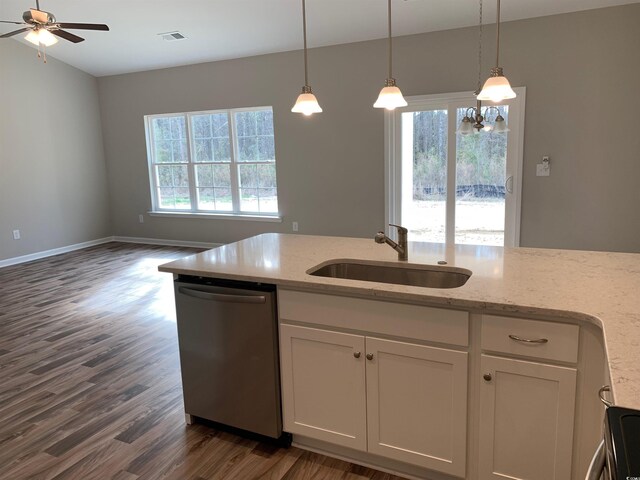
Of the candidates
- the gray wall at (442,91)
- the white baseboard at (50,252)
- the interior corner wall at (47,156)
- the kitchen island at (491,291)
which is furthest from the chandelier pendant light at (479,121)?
the white baseboard at (50,252)

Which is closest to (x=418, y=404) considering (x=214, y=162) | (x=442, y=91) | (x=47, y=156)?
(x=442, y=91)

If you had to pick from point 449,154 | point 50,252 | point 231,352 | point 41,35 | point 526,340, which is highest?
point 41,35

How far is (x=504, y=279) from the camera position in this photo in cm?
194

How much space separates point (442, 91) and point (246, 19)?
7.55 feet

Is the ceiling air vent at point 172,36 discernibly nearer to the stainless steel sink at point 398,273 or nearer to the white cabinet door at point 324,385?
the stainless steel sink at point 398,273

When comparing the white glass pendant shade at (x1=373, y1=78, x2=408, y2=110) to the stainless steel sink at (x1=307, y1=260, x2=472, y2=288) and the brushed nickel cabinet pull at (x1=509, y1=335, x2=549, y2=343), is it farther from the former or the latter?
the brushed nickel cabinet pull at (x1=509, y1=335, x2=549, y2=343)

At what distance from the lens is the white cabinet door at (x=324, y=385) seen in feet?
6.69

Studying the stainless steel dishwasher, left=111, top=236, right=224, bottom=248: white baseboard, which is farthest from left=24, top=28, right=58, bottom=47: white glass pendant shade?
left=111, top=236, right=224, bottom=248: white baseboard

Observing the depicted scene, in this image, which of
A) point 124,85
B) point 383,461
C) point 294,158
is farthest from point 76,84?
point 383,461

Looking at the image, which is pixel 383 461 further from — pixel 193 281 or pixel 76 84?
pixel 76 84

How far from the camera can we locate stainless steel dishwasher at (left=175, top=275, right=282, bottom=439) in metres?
2.18

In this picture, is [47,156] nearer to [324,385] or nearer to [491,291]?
[324,385]

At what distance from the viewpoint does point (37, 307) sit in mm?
4621

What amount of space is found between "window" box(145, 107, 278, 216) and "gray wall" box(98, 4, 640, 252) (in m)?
0.19
